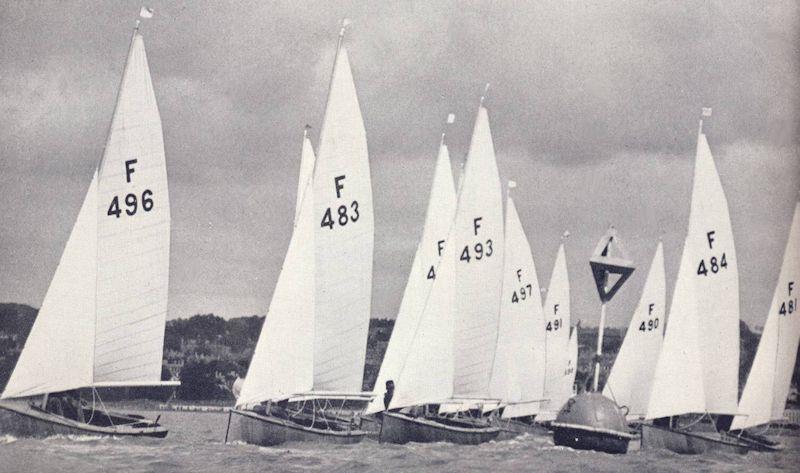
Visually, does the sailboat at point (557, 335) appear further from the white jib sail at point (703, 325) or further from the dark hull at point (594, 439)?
the dark hull at point (594, 439)

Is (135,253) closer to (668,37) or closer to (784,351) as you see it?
(668,37)

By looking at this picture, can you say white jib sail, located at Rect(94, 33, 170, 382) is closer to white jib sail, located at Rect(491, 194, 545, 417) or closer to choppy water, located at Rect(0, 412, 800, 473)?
choppy water, located at Rect(0, 412, 800, 473)

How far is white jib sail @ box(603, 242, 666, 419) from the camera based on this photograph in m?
31.9

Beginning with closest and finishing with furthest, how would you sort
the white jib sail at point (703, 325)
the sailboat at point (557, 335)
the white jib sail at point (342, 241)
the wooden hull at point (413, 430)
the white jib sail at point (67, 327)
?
the white jib sail at point (67, 327) → the white jib sail at point (342, 241) → the wooden hull at point (413, 430) → the white jib sail at point (703, 325) → the sailboat at point (557, 335)

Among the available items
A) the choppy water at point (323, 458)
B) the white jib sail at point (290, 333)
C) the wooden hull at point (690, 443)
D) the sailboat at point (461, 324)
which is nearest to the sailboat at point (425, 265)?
the sailboat at point (461, 324)

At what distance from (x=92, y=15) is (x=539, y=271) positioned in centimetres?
1757

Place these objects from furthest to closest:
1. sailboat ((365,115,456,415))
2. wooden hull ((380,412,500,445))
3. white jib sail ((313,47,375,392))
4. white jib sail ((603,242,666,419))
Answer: white jib sail ((603,242,666,419))
sailboat ((365,115,456,415))
wooden hull ((380,412,500,445))
white jib sail ((313,47,375,392))

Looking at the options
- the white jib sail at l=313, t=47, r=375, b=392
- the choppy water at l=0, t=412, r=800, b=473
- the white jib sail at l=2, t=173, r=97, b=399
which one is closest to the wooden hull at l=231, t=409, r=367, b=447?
the choppy water at l=0, t=412, r=800, b=473

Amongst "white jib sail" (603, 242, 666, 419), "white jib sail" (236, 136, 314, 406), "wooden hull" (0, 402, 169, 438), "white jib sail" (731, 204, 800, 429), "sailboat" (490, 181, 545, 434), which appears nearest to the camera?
"wooden hull" (0, 402, 169, 438)

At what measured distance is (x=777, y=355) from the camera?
2583 cm

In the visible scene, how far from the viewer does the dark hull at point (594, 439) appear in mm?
25281

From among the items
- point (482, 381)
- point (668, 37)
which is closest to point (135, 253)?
point (482, 381)

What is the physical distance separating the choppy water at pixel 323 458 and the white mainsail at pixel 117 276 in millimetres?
1039

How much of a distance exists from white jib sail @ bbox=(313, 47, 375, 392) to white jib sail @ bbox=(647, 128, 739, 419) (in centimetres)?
644
